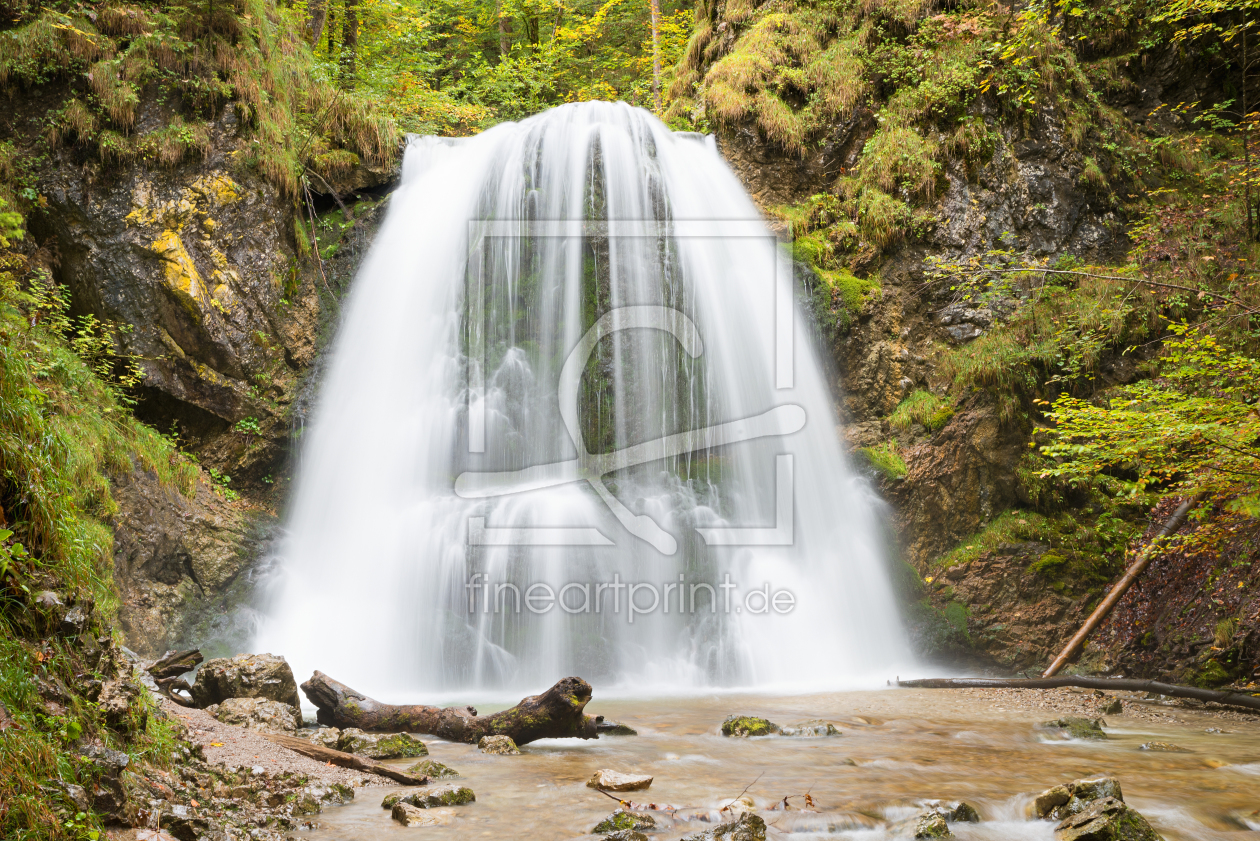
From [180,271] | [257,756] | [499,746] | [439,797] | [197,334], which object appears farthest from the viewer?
[197,334]

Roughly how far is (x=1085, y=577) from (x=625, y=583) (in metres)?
5.39

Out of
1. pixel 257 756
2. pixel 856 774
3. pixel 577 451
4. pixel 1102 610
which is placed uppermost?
pixel 577 451

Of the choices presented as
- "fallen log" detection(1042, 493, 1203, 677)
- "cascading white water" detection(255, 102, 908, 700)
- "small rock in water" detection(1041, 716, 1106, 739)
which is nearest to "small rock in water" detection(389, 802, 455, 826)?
"cascading white water" detection(255, 102, 908, 700)

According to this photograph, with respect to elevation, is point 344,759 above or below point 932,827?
above

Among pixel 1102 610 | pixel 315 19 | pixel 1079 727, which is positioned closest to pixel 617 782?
pixel 1079 727

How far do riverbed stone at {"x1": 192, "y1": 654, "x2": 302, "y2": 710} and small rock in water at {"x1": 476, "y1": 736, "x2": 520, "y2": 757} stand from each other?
4.95 feet

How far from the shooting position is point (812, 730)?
5.45 metres

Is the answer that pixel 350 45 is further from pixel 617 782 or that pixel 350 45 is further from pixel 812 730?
pixel 617 782

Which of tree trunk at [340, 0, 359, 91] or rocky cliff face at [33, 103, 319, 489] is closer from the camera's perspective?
rocky cliff face at [33, 103, 319, 489]

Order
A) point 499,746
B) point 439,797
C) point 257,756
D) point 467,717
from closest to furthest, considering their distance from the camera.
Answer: point 439,797 → point 257,756 → point 499,746 → point 467,717

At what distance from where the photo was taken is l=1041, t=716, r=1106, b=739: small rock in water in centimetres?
536

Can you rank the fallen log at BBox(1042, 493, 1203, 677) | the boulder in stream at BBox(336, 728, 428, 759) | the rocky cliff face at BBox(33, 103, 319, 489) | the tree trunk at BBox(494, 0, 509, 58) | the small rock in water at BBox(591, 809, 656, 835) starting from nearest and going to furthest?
the small rock in water at BBox(591, 809, 656, 835) < the boulder in stream at BBox(336, 728, 428, 759) < the fallen log at BBox(1042, 493, 1203, 677) < the rocky cliff face at BBox(33, 103, 319, 489) < the tree trunk at BBox(494, 0, 509, 58)

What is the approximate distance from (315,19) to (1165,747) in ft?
52.5

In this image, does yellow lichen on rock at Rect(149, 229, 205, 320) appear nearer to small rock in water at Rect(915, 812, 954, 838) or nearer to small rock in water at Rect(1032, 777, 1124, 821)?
small rock in water at Rect(915, 812, 954, 838)
